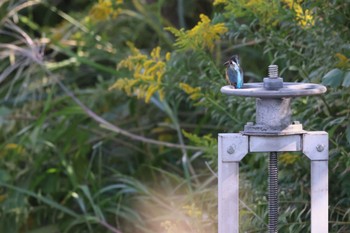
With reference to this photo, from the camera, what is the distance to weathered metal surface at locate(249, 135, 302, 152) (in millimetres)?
1948

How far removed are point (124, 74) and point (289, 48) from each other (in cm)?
118

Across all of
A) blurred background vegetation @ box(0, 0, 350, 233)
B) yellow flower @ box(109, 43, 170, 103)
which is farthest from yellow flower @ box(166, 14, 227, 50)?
yellow flower @ box(109, 43, 170, 103)

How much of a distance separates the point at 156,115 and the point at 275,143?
2150 millimetres

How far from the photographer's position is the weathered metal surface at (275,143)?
76.7 inches

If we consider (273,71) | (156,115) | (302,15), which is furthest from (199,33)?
(156,115)

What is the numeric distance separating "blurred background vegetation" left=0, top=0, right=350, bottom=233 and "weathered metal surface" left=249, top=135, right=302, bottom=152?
247 mm

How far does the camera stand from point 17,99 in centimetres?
408

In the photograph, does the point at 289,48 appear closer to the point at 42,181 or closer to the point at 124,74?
the point at 124,74

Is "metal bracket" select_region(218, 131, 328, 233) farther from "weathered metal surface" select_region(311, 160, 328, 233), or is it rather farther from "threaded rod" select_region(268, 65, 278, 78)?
"threaded rod" select_region(268, 65, 278, 78)

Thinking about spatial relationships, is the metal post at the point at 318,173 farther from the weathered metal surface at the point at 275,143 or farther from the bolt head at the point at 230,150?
the bolt head at the point at 230,150

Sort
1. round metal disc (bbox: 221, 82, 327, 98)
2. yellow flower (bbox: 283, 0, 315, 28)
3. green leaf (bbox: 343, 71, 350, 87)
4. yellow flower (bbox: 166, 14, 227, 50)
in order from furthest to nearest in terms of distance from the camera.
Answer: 1. yellow flower (bbox: 166, 14, 227, 50)
2. yellow flower (bbox: 283, 0, 315, 28)
3. green leaf (bbox: 343, 71, 350, 87)
4. round metal disc (bbox: 221, 82, 327, 98)

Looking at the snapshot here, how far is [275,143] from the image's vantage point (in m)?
1.95

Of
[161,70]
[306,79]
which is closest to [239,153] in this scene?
[306,79]

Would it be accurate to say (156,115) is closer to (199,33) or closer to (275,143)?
(199,33)
